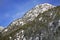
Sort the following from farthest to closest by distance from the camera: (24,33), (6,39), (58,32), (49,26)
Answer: (6,39)
(24,33)
(49,26)
(58,32)

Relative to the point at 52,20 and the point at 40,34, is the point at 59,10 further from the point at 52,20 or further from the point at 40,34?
the point at 40,34

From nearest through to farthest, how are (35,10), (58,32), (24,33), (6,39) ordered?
(58,32) < (24,33) < (6,39) < (35,10)

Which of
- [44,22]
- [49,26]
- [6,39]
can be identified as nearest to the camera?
[49,26]

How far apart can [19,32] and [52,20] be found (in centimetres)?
2486

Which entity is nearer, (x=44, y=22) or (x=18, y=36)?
(x=44, y=22)

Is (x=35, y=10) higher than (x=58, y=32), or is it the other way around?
(x=35, y=10)

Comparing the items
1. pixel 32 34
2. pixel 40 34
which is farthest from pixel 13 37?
pixel 40 34

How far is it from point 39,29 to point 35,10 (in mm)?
50143

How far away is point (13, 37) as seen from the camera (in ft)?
356

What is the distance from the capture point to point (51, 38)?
83312 millimetres

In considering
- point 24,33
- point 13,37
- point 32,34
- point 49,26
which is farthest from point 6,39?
point 49,26

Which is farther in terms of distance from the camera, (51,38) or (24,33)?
(24,33)

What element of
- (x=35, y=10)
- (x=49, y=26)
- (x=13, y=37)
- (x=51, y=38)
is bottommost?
(x=51, y=38)

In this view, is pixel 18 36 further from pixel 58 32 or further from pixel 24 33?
pixel 58 32
